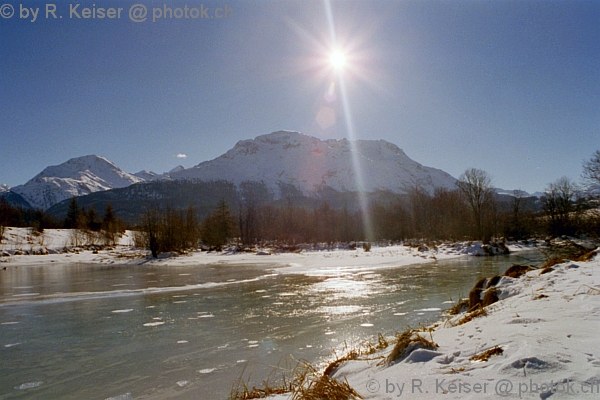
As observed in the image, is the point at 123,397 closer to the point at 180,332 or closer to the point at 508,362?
the point at 180,332

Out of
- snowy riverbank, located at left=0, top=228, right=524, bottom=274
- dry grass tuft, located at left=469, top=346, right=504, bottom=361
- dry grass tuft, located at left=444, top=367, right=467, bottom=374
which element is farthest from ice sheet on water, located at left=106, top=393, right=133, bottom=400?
snowy riverbank, located at left=0, top=228, right=524, bottom=274

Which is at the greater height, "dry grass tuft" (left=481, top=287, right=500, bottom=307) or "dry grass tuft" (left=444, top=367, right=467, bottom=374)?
"dry grass tuft" (left=444, top=367, right=467, bottom=374)

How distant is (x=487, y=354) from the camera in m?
3.65

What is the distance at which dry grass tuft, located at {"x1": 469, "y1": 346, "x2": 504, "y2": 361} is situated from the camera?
11.8ft

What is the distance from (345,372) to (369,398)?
4.48 feet

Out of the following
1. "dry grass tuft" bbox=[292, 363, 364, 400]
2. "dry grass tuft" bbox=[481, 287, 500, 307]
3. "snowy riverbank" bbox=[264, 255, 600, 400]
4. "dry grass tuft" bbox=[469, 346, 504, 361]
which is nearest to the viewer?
"snowy riverbank" bbox=[264, 255, 600, 400]

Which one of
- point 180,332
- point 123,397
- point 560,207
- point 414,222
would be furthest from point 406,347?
point 414,222

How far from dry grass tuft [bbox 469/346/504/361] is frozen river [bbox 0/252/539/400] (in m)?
3.36

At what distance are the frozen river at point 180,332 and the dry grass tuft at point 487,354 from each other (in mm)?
3362

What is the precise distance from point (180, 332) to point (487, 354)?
7.35m

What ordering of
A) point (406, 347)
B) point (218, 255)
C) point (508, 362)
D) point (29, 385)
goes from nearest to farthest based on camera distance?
point (508, 362) → point (406, 347) → point (29, 385) → point (218, 255)

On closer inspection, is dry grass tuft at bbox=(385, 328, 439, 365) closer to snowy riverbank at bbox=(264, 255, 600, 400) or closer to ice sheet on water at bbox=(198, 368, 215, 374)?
snowy riverbank at bbox=(264, 255, 600, 400)

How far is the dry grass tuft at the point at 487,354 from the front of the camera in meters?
3.60

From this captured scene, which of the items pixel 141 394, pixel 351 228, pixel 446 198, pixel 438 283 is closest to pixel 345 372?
pixel 141 394
